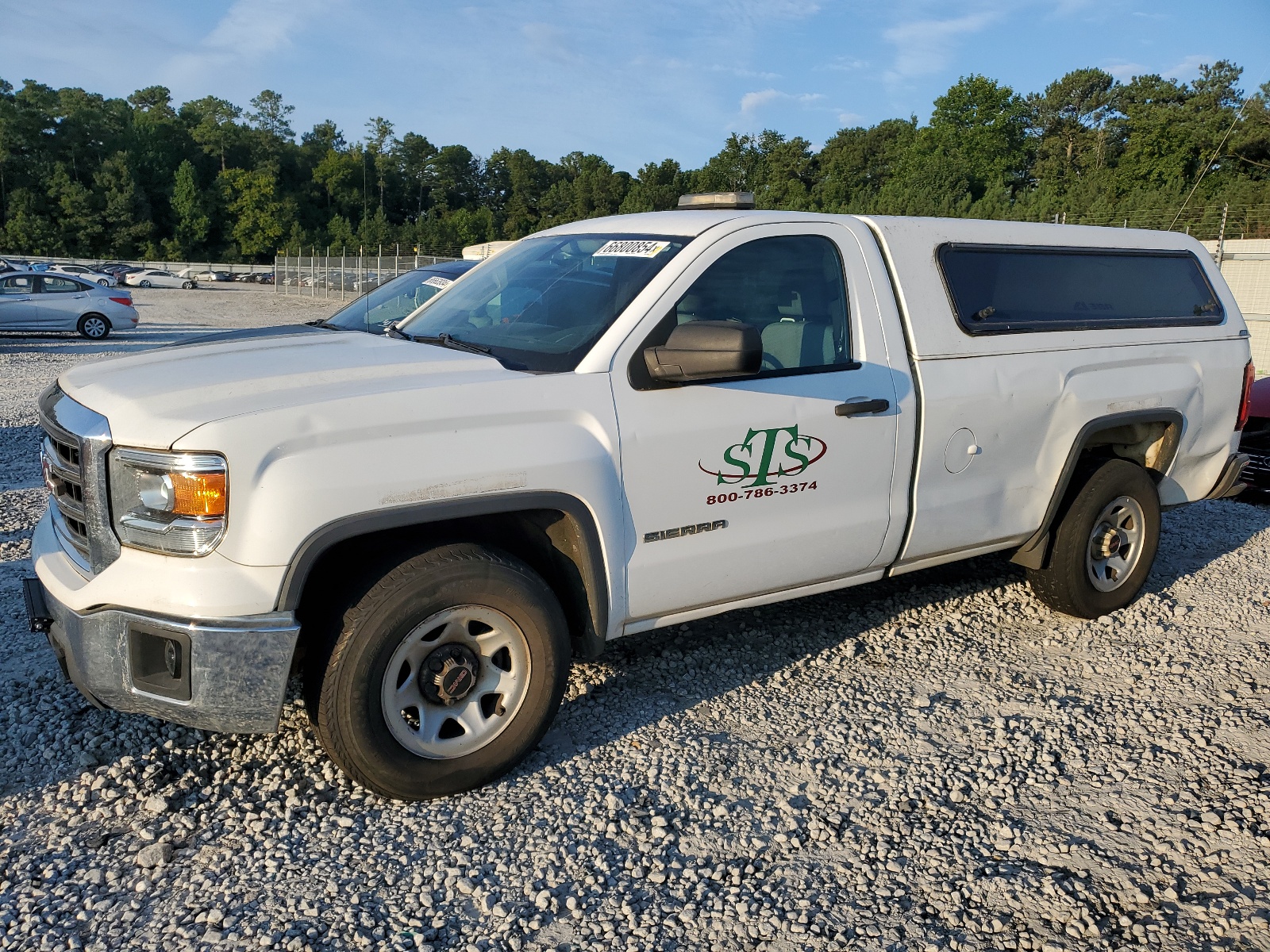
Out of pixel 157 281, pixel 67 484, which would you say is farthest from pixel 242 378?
pixel 157 281

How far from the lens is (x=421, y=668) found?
3285mm

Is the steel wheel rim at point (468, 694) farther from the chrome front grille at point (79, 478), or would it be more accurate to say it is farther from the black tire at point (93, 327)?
the black tire at point (93, 327)

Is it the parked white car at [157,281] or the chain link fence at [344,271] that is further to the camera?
the parked white car at [157,281]

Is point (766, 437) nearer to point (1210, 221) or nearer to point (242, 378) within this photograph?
point (242, 378)

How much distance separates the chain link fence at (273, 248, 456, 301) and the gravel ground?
3418cm

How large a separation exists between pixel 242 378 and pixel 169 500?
49cm

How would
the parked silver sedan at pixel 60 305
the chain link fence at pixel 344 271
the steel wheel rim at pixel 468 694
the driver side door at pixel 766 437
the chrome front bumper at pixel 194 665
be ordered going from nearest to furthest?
the chrome front bumper at pixel 194 665 → the steel wheel rim at pixel 468 694 → the driver side door at pixel 766 437 → the parked silver sedan at pixel 60 305 → the chain link fence at pixel 344 271

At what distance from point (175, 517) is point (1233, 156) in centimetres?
6748

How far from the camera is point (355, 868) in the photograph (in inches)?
118

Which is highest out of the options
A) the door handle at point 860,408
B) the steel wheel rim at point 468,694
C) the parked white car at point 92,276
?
the door handle at point 860,408

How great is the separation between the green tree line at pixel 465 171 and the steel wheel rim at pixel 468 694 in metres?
53.2

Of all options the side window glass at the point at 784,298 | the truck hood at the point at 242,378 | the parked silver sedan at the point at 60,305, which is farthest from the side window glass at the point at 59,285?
the side window glass at the point at 784,298

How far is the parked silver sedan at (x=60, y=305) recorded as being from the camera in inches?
824

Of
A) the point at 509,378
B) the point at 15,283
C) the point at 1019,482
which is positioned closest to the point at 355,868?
the point at 509,378
